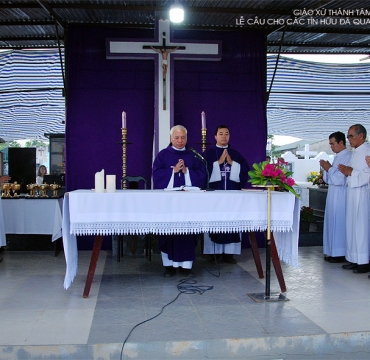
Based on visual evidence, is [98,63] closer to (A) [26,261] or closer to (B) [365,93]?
(A) [26,261]

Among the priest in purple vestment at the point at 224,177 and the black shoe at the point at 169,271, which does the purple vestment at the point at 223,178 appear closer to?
the priest in purple vestment at the point at 224,177

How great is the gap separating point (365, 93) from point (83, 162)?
5.42 m

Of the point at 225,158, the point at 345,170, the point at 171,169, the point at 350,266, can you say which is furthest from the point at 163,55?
the point at 350,266

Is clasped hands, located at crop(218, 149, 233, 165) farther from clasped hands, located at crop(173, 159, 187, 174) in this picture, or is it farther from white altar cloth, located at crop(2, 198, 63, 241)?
white altar cloth, located at crop(2, 198, 63, 241)

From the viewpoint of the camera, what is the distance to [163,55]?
6285 mm

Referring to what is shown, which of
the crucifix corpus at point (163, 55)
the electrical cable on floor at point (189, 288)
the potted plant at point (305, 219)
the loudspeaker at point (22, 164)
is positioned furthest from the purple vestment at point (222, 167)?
the loudspeaker at point (22, 164)

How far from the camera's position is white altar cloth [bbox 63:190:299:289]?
4.36 meters

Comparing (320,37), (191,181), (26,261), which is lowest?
(26,261)

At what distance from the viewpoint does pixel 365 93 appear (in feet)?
28.6

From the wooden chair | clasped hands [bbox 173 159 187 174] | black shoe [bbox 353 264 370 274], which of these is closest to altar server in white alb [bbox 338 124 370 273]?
black shoe [bbox 353 264 370 274]

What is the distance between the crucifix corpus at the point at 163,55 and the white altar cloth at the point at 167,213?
2032mm

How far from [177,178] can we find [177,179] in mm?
12

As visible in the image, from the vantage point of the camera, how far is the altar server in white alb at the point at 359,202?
18.0ft

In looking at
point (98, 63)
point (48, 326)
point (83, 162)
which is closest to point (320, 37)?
point (98, 63)
